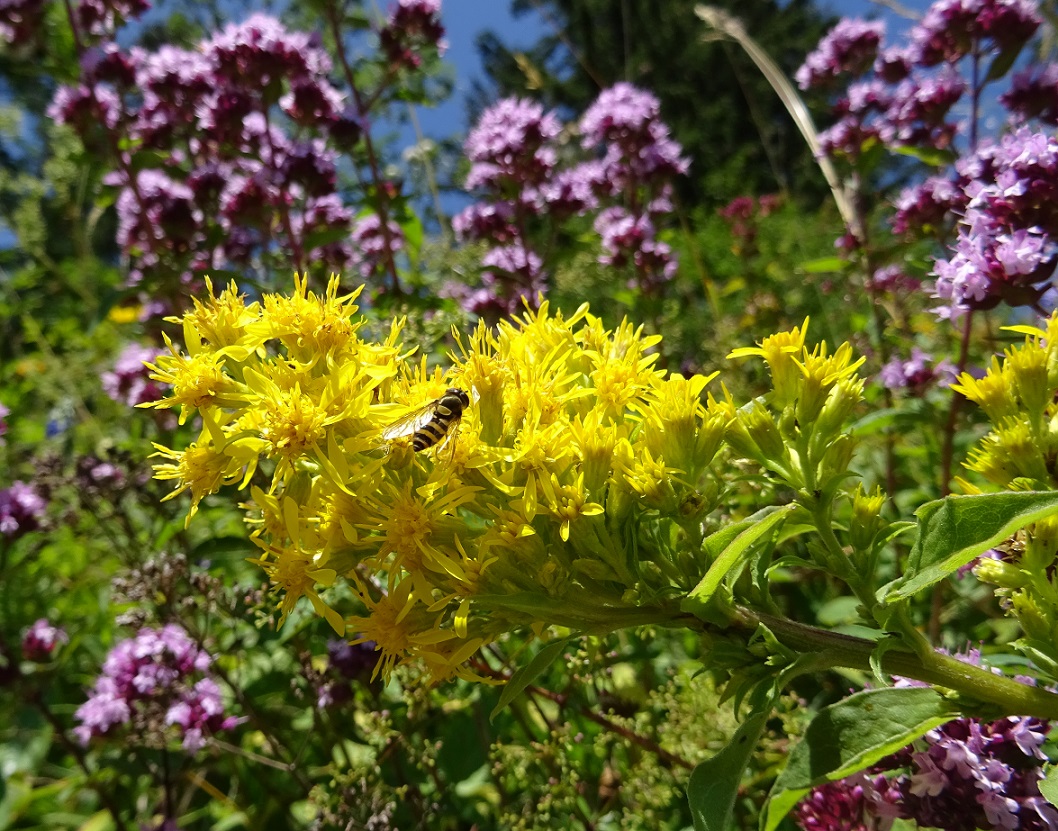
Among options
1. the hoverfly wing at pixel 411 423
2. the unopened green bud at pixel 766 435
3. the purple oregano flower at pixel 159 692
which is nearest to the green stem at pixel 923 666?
the unopened green bud at pixel 766 435

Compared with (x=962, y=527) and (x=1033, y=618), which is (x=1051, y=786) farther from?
(x=962, y=527)

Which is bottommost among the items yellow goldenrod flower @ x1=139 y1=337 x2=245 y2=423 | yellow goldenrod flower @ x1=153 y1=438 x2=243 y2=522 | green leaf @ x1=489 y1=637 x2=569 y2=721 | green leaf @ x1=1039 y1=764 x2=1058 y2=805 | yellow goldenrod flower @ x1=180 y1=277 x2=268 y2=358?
green leaf @ x1=1039 y1=764 x2=1058 y2=805

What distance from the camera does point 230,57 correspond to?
3541 millimetres

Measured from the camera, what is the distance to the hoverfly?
1327 millimetres

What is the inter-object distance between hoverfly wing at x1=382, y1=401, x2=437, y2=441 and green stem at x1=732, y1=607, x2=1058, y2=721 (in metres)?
0.59

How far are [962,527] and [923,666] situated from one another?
243 mm

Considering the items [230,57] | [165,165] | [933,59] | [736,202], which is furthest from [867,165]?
[165,165]

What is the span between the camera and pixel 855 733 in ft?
3.73

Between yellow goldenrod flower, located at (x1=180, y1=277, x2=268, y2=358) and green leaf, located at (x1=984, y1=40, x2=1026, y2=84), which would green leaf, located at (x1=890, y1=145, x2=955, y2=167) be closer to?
green leaf, located at (x1=984, y1=40, x2=1026, y2=84)

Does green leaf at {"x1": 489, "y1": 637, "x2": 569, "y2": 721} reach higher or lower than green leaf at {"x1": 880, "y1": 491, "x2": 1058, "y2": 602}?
higher

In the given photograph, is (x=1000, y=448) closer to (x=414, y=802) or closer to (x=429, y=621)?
(x=429, y=621)

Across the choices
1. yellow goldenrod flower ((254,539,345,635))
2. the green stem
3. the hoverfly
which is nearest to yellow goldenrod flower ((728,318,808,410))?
the green stem

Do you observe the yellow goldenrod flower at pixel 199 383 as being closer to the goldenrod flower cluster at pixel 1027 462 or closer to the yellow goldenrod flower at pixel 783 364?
the yellow goldenrod flower at pixel 783 364

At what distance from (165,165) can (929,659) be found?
3486 millimetres
